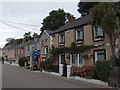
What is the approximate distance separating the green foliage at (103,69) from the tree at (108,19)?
117cm

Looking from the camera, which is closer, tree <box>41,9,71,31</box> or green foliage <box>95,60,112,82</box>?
green foliage <box>95,60,112,82</box>

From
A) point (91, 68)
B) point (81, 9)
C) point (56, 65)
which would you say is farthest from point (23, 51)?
point (91, 68)

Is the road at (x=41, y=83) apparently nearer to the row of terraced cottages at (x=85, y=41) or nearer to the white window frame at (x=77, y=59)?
the white window frame at (x=77, y=59)

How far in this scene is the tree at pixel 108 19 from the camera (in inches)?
845

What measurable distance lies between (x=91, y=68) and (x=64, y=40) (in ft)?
35.9

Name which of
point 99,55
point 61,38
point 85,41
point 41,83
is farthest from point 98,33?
point 61,38

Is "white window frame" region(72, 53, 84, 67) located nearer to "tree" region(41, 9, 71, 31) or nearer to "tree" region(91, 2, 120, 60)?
"tree" region(91, 2, 120, 60)

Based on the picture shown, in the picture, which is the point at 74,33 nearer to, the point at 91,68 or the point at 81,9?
the point at 91,68

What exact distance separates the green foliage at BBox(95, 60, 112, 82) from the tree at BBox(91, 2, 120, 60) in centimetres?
117

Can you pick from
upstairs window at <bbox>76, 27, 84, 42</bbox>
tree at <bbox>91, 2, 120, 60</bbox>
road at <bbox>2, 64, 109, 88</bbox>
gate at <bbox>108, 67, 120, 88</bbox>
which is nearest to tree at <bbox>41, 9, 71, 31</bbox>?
upstairs window at <bbox>76, 27, 84, 42</bbox>

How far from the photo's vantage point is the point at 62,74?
30.3m

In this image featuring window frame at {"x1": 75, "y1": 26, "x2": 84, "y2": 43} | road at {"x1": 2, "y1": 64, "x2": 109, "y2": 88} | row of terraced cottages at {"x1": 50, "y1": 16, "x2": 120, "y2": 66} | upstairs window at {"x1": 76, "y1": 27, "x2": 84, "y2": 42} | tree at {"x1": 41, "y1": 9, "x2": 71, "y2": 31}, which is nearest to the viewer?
road at {"x1": 2, "y1": 64, "x2": 109, "y2": 88}

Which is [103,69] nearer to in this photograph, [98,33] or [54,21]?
[98,33]

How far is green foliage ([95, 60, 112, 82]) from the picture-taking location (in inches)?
802
